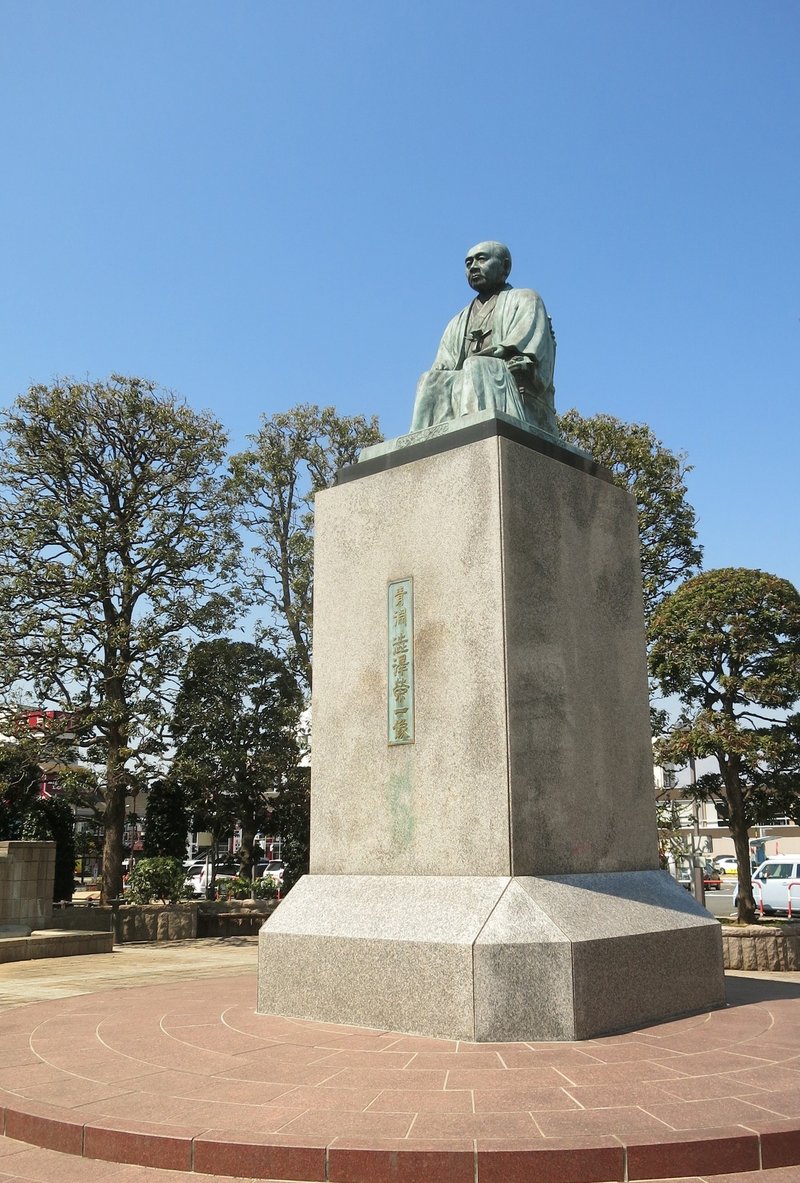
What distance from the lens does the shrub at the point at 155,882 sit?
1886cm

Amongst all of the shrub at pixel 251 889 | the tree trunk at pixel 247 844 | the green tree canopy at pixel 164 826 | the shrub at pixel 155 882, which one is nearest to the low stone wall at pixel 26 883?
the shrub at pixel 155 882

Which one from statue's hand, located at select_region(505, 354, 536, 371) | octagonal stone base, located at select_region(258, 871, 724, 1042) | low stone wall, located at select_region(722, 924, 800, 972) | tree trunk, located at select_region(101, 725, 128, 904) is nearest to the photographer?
octagonal stone base, located at select_region(258, 871, 724, 1042)

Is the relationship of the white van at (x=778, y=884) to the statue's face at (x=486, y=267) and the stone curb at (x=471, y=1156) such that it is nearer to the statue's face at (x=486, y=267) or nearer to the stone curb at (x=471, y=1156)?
the statue's face at (x=486, y=267)

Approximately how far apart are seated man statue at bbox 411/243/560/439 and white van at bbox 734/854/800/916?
20858 millimetres

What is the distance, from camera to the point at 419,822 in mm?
6230

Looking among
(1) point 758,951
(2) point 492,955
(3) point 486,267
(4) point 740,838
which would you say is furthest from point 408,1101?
(4) point 740,838

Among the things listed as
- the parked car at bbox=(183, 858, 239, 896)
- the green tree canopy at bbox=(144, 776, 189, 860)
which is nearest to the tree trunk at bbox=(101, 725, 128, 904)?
the green tree canopy at bbox=(144, 776, 189, 860)

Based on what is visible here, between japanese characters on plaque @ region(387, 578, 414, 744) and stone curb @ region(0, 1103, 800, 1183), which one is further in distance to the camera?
japanese characters on plaque @ region(387, 578, 414, 744)

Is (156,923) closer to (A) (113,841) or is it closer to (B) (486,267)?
(A) (113,841)

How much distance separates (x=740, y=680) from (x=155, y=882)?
12.0 metres

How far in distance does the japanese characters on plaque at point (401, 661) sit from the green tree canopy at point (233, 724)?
1181 cm

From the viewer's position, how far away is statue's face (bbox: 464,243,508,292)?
795cm

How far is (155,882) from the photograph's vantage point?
18.9m

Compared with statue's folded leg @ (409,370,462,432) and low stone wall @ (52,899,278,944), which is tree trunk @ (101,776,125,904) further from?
statue's folded leg @ (409,370,462,432)
